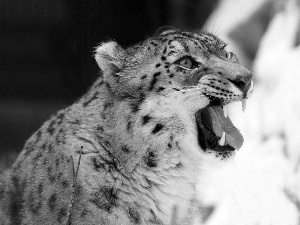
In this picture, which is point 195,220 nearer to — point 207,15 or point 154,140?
point 154,140

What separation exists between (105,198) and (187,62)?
3.59 feet

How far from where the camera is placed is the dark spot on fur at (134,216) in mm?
4891

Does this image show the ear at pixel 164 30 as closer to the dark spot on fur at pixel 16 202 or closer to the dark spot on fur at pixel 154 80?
the dark spot on fur at pixel 154 80

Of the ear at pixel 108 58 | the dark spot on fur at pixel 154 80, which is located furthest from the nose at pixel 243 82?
the ear at pixel 108 58

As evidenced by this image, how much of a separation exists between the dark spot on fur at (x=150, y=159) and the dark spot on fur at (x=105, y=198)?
1.00 feet

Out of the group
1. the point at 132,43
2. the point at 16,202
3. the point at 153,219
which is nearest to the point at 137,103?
the point at 153,219

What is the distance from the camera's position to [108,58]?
5270 mm

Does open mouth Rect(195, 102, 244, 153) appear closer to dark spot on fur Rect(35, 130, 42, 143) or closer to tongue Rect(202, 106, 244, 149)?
tongue Rect(202, 106, 244, 149)

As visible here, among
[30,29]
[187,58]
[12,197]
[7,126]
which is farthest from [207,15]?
[12,197]

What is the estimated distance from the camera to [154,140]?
4.99 meters

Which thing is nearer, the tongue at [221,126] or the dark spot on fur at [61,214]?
the dark spot on fur at [61,214]

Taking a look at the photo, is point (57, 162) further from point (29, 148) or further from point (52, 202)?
point (29, 148)

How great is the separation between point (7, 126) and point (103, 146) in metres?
3.06

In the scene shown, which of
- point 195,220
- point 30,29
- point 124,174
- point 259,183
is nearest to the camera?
point 124,174
